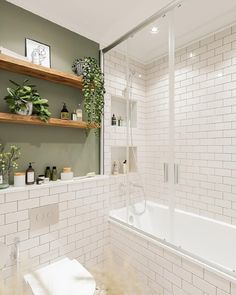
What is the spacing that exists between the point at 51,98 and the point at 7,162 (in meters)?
0.74

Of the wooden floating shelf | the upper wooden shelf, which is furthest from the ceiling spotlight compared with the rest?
the wooden floating shelf

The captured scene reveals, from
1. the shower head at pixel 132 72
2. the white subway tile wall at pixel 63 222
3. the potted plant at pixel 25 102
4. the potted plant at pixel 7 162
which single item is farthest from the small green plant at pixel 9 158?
the shower head at pixel 132 72

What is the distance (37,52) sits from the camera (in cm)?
187

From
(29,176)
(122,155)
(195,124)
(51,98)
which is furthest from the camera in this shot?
(122,155)

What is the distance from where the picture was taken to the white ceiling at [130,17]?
189 cm

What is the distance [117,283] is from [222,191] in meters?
2.33

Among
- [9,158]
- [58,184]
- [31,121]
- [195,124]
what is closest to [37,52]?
[31,121]

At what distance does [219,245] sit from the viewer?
7.36 feet

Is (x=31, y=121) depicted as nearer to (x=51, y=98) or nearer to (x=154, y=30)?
(x=51, y=98)

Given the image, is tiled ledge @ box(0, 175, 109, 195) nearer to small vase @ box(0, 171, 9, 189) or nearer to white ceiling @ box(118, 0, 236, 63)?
small vase @ box(0, 171, 9, 189)

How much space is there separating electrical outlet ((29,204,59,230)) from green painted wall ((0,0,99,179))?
35 cm

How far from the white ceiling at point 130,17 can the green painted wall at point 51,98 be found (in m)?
0.10

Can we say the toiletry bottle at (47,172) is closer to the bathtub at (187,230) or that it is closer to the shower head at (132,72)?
the bathtub at (187,230)

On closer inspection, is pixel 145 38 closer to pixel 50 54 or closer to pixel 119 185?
pixel 50 54
